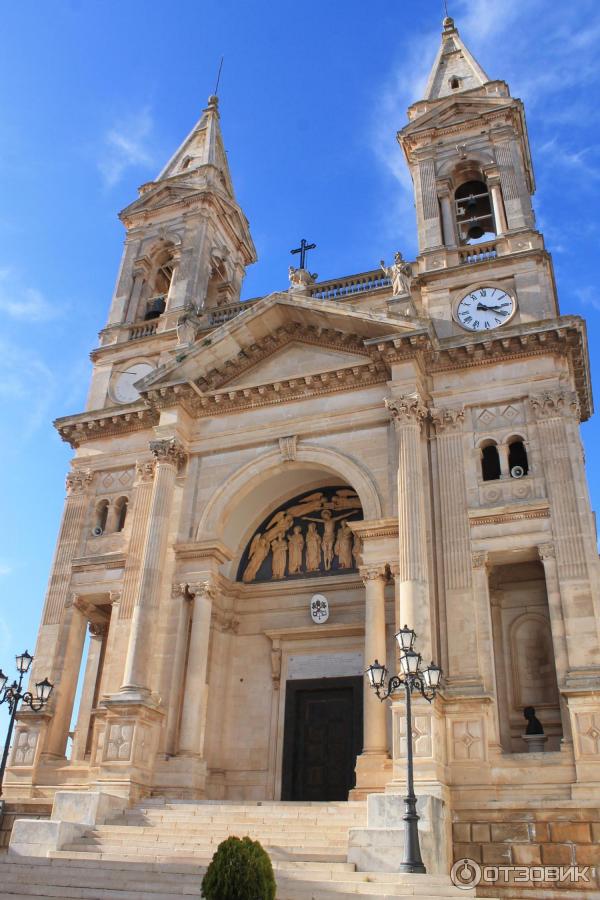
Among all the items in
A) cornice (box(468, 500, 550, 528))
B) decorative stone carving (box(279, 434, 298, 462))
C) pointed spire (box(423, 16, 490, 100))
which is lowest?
cornice (box(468, 500, 550, 528))

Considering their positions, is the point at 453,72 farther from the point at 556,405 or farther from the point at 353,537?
the point at 353,537

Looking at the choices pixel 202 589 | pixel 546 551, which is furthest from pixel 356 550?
pixel 546 551

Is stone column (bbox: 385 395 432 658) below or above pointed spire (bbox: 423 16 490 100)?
below

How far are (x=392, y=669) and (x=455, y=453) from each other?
17.4 feet

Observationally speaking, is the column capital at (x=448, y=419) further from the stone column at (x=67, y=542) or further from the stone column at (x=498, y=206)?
the stone column at (x=67, y=542)

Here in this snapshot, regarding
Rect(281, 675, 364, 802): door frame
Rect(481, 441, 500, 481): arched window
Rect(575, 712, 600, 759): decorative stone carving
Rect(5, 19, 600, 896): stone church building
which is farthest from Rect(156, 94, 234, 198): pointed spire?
Rect(575, 712, 600, 759): decorative stone carving

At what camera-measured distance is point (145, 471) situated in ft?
75.4

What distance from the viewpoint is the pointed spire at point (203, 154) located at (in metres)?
30.9

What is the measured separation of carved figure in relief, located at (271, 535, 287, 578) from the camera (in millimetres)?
22578

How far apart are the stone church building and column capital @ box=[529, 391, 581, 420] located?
2.6 inches

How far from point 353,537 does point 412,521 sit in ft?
14.9

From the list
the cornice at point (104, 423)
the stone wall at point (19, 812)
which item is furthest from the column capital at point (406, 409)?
the stone wall at point (19, 812)

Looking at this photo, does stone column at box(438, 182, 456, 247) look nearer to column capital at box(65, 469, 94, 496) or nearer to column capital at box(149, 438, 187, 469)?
column capital at box(149, 438, 187, 469)

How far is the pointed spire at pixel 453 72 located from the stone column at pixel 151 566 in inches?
599
